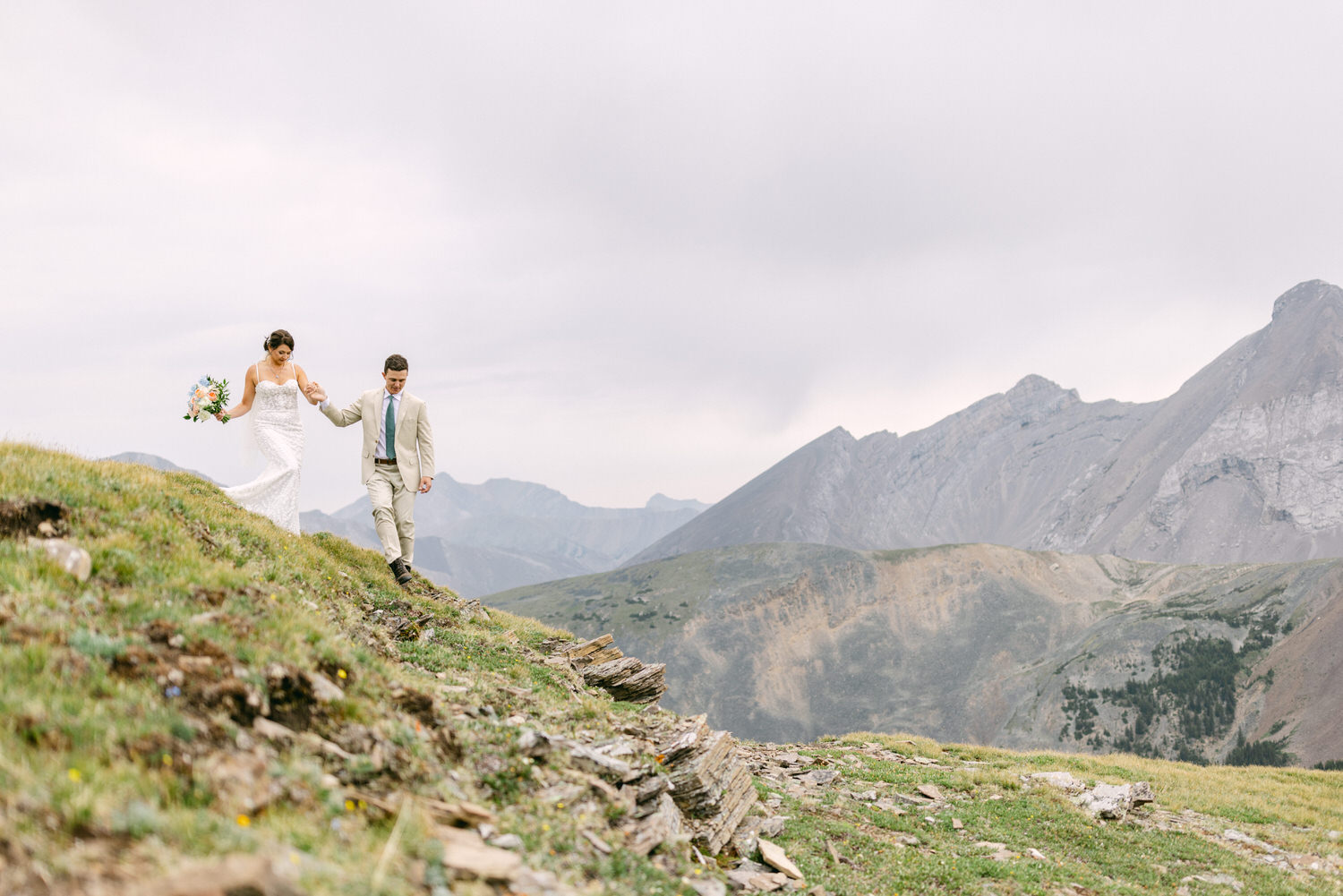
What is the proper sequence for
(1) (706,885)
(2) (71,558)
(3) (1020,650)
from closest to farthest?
(2) (71,558) < (1) (706,885) < (3) (1020,650)

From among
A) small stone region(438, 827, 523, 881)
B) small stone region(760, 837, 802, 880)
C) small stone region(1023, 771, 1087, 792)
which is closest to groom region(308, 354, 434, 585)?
small stone region(760, 837, 802, 880)

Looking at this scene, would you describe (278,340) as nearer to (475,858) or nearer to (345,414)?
(345,414)

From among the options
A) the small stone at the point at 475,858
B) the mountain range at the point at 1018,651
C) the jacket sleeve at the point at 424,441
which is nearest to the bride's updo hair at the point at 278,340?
the jacket sleeve at the point at 424,441

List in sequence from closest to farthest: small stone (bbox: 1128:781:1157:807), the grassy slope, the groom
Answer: the grassy slope < the groom < small stone (bbox: 1128:781:1157:807)

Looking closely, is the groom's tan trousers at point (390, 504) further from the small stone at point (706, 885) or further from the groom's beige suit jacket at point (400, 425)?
the small stone at point (706, 885)

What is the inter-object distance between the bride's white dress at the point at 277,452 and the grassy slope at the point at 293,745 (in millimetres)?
985

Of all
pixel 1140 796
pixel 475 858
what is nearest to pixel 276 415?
pixel 475 858

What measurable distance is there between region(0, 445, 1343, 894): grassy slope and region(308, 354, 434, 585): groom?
174cm

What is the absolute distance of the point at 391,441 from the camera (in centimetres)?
1486

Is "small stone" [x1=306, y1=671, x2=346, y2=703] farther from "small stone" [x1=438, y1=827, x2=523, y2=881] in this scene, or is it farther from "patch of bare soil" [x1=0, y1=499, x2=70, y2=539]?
"patch of bare soil" [x1=0, y1=499, x2=70, y2=539]

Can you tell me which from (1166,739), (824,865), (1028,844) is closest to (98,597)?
(824,865)

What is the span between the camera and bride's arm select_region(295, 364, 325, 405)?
14758mm

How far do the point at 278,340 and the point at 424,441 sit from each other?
393 centimetres

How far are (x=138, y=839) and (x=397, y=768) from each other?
2.59m
